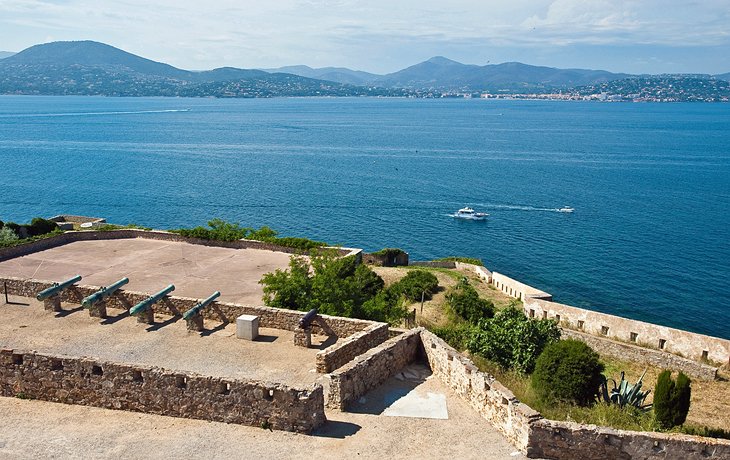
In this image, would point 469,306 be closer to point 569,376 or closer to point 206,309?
point 206,309

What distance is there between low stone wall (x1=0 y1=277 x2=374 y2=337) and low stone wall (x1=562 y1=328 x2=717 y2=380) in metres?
14.6

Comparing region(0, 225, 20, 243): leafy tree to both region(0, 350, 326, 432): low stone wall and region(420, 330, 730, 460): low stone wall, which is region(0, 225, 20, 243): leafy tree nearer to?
region(0, 350, 326, 432): low stone wall

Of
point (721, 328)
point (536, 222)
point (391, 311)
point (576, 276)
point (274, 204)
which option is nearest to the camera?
point (391, 311)

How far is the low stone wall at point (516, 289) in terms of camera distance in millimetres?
36125

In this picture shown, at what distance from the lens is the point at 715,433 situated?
15258mm

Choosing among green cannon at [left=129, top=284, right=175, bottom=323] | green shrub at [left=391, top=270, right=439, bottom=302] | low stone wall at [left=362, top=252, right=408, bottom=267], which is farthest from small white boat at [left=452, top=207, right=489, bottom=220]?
green cannon at [left=129, top=284, right=175, bottom=323]

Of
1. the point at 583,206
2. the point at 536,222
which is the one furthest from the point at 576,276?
the point at 583,206

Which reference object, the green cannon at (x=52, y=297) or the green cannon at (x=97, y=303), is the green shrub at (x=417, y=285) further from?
the green cannon at (x=52, y=297)

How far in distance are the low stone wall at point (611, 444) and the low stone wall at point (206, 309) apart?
7861 mm

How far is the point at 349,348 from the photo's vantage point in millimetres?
17312

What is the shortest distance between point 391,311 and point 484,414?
10.1 m

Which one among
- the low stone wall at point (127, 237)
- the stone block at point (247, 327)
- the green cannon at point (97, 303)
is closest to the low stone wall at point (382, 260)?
the low stone wall at point (127, 237)

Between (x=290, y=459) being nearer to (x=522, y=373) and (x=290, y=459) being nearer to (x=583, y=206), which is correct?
(x=522, y=373)

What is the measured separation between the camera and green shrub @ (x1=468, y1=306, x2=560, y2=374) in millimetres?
20703
